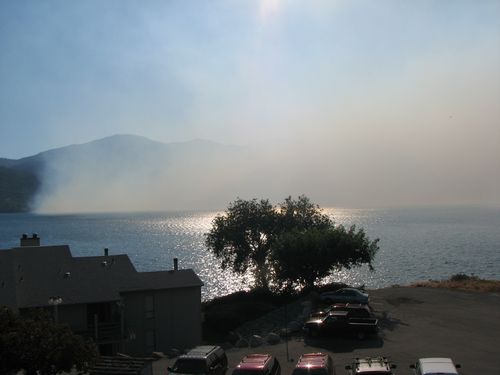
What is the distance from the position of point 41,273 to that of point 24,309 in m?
4.08

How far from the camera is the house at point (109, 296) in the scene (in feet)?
108

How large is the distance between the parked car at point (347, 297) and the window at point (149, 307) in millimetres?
13578

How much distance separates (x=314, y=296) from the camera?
1810 inches

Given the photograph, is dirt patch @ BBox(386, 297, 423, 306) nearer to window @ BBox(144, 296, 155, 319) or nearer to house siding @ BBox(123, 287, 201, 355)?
house siding @ BBox(123, 287, 201, 355)

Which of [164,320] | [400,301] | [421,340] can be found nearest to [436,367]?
[421,340]

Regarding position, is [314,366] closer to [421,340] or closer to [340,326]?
[340,326]

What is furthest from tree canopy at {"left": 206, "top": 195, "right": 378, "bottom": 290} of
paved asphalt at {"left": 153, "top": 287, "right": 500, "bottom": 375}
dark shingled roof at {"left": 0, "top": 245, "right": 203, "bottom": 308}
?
dark shingled roof at {"left": 0, "top": 245, "right": 203, "bottom": 308}

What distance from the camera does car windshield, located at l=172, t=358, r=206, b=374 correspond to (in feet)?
71.2

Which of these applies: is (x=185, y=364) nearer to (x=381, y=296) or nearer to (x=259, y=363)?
(x=259, y=363)

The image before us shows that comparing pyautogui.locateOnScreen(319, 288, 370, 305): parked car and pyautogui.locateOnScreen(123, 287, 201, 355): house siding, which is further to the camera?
pyautogui.locateOnScreen(319, 288, 370, 305): parked car

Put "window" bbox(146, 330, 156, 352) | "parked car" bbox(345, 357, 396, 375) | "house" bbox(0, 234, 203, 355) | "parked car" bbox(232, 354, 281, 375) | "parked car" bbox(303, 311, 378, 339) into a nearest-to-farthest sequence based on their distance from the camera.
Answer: "parked car" bbox(345, 357, 396, 375) → "parked car" bbox(232, 354, 281, 375) → "parked car" bbox(303, 311, 378, 339) → "house" bbox(0, 234, 203, 355) → "window" bbox(146, 330, 156, 352)

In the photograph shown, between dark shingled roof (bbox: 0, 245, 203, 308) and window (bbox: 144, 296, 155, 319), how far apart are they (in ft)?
2.65

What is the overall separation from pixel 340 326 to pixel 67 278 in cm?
1648

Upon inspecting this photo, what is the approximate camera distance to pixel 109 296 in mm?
34312
